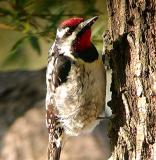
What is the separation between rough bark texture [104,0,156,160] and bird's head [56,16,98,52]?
7.9 inches

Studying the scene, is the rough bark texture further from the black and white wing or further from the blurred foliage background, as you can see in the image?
the blurred foliage background

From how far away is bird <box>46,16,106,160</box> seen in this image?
3580 millimetres

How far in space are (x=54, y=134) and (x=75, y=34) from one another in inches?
24.9

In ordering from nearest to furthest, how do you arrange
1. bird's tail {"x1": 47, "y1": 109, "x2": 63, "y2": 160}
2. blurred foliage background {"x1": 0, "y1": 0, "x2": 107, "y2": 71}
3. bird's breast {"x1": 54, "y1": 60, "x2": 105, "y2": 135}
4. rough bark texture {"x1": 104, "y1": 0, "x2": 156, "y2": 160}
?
rough bark texture {"x1": 104, "y1": 0, "x2": 156, "y2": 160} → bird's breast {"x1": 54, "y1": 60, "x2": 105, "y2": 135} → bird's tail {"x1": 47, "y1": 109, "x2": 63, "y2": 160} → blurred foliage background {"x1": 0, "y1": 0, "x2": 107, "y2": 71}

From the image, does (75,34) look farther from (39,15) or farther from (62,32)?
(39,15)

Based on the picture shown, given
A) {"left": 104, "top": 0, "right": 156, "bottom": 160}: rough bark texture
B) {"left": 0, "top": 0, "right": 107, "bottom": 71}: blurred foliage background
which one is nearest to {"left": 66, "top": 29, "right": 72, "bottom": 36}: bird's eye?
{"left": 104, "top": 0, "right": 156, "bottom": 160}: rough bark texture

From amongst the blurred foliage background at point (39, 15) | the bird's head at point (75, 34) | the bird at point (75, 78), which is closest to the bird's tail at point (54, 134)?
the bird at point (75, 78)

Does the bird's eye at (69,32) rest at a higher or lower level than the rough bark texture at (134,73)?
higher

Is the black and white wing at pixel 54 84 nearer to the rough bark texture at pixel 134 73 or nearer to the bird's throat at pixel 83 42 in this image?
the bird's throat at pixel 83 42

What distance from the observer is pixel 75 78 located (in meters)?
3.59

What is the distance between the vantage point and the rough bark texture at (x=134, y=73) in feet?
10.6

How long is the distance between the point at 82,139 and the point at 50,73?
2.75m

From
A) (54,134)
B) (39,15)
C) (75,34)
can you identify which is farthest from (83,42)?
(39,15)

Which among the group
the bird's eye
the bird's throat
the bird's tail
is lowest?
the bird's tail
